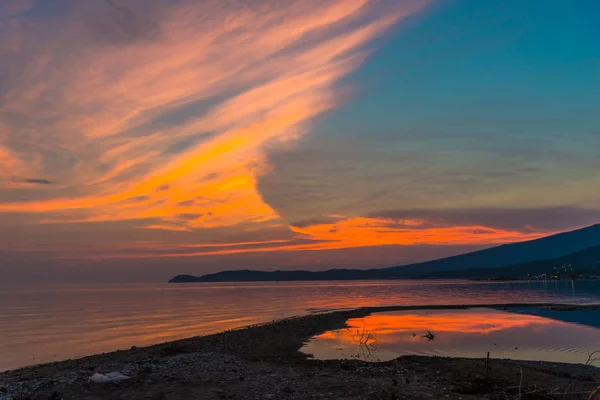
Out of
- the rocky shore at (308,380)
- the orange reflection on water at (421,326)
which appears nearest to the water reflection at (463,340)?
the orange reflection on water at (421,326)

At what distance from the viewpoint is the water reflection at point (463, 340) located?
1250 inches

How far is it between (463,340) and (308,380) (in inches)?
920

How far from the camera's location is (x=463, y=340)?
127ft

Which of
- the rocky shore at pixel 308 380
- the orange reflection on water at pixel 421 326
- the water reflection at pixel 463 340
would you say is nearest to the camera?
the rocky shore at pixel 308 380

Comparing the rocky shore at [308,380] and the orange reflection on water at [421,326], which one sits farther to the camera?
the orange reflection on water at [421,326]

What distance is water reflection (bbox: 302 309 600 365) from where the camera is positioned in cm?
3174

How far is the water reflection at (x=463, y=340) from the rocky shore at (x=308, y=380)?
546cm

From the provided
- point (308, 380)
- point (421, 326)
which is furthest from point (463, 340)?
point (308, 380)

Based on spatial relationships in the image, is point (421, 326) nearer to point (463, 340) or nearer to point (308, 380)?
point (463, 340)

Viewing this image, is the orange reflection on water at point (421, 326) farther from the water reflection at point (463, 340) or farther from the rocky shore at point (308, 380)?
the rocky shore at point (308, 380)

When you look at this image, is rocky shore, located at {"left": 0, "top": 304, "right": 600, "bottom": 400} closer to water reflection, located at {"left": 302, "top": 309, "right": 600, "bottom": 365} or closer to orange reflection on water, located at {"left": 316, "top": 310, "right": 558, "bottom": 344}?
water reflection, located at {"left": 302, "top": 309, "right": 600, "bottom": 365}

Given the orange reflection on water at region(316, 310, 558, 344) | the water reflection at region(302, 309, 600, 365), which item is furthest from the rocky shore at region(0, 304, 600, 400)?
the orange reflection on water at region(316, 310, 558, 344)

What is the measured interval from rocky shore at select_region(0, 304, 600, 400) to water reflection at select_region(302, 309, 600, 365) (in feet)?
17.9

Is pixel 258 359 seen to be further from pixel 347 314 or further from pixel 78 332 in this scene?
pixel 347 314
